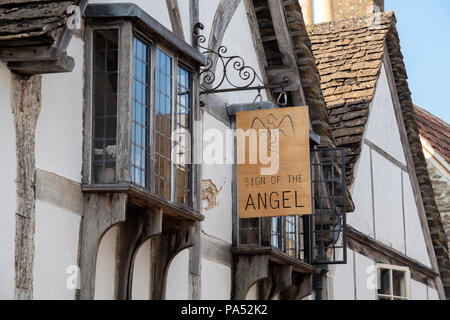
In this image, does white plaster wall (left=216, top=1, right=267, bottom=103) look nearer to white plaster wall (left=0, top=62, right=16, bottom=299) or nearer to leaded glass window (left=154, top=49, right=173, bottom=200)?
leaded glass window (left=154, top=49, right=173, bottom=200)

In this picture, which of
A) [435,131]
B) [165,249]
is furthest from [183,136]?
[435,131]

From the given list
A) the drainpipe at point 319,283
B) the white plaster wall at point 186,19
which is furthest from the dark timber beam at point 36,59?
the drainpipe at point 319,283

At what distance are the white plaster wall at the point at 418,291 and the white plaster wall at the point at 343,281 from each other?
1740mm

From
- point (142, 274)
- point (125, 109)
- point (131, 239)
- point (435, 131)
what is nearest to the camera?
point (125, 109)

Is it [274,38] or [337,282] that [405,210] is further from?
[274,38]

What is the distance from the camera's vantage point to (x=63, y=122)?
777 cm

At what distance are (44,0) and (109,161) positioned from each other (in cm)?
141

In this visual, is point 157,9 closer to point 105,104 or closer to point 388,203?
point 105,104

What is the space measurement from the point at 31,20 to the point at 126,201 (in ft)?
5.30

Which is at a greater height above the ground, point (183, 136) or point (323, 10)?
point (323, 10)

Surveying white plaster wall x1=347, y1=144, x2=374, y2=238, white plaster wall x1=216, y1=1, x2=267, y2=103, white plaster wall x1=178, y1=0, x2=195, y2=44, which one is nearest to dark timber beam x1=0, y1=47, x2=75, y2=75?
white plaster wall x1=178, y1=0, x2=195, y2=44

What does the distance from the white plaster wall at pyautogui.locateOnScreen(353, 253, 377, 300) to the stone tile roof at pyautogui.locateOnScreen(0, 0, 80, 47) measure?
8128 mm

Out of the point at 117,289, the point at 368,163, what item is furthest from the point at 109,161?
the point at 368,163

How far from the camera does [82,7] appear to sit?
24.7ft
